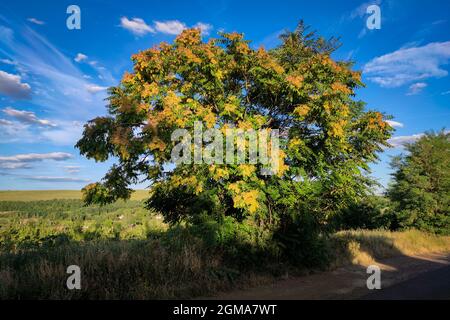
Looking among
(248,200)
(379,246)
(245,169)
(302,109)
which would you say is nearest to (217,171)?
(245,169)

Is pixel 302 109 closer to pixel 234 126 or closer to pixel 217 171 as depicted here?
pixel 234 126

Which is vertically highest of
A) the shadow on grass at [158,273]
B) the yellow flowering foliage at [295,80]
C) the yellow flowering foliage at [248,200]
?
the yellow flowering foliage at [295,80]

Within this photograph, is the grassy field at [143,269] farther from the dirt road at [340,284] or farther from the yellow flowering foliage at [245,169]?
the yellow flowering foliage at [245,169]

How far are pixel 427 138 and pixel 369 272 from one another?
17.3 metres

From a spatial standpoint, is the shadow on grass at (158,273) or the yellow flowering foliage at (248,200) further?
the yellow flowering foliage at (248,200)

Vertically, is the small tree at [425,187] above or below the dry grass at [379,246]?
above

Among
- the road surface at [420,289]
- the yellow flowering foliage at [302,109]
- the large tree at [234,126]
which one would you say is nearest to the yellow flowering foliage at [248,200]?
the large tree at [234,126]

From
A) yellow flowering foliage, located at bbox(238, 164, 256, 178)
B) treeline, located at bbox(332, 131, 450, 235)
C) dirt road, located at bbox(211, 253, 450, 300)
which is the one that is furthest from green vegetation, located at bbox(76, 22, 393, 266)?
treeline, located at bbox(332, 131, 450, 235)

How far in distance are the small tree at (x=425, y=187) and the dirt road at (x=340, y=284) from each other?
949 cm

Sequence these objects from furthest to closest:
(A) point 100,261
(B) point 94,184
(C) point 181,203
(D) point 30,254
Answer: (C) point 181,203
(B) point 94,184
(D) point 30,254
(A) point 100,261

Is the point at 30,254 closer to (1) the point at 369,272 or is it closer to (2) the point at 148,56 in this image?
(2) the point at 148,56

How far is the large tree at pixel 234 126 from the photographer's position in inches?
381
